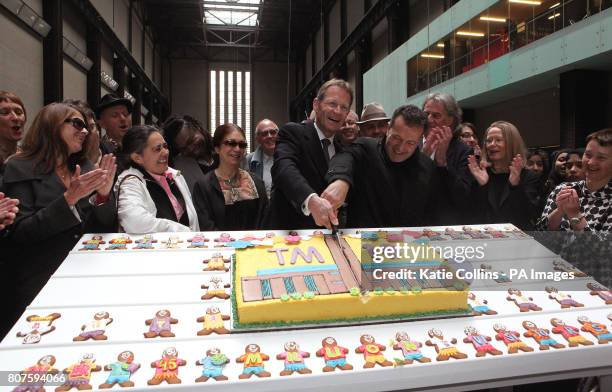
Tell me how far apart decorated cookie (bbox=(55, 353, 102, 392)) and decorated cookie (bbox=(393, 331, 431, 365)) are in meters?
0.81

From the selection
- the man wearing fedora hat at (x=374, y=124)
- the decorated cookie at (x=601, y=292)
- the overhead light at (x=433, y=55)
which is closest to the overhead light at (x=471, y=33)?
the overhead light at (x=433, y=55)

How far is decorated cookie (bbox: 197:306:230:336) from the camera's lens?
1188 millimetres

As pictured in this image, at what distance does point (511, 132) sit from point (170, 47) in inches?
941

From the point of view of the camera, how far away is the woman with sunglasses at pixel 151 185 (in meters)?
1.99

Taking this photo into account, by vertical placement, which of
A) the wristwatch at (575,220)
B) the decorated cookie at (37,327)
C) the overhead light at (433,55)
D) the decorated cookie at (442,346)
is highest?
the overhead light at (433,55)

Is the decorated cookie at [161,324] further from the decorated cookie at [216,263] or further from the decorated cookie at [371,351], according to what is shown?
the decorated cookie at [371,351]

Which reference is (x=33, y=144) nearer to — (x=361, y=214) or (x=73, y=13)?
(x=361, y=214)

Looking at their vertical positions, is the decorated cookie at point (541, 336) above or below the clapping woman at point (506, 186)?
below

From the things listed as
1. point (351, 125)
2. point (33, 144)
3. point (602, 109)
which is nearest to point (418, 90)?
point (602, 109)

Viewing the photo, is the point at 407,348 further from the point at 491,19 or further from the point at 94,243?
the point at 491,19

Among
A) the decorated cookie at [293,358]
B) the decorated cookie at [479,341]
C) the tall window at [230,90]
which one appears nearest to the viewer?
the decorated cookie at [293,358]

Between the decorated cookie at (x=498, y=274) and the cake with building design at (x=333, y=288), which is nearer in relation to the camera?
the cake with building design at (x=333, y=288)

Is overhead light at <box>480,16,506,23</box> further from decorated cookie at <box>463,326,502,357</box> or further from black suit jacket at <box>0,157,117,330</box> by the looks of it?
black suit jacket at <box>0,157,117,330</box>

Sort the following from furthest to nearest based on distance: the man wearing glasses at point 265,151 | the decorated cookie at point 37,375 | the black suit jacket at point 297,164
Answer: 1. the man wearing glasses at point 265,151
2. the black suit jacket at point 297,164
3. the decorated cookie at point 37,375
